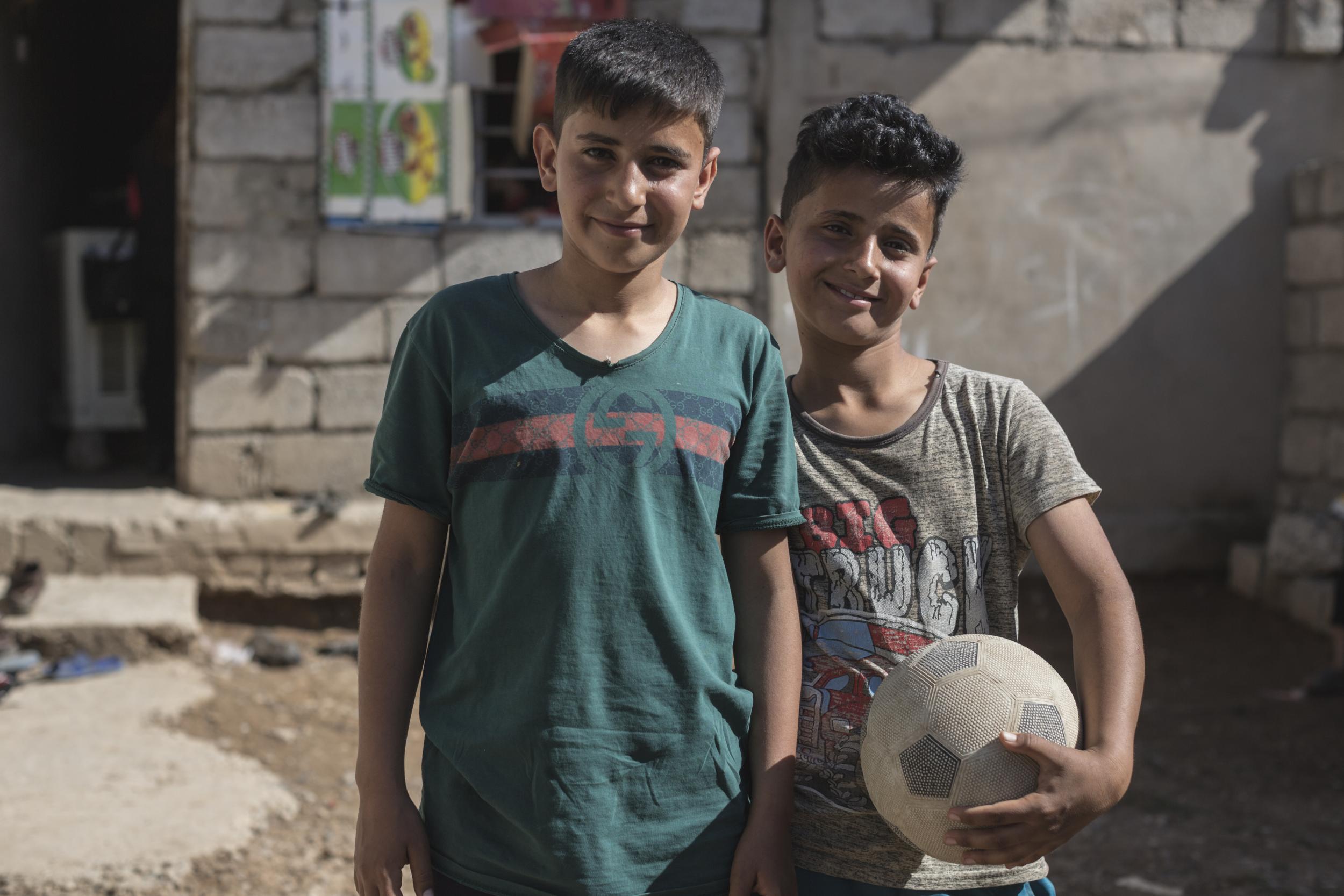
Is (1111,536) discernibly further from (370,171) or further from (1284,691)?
(370,171)

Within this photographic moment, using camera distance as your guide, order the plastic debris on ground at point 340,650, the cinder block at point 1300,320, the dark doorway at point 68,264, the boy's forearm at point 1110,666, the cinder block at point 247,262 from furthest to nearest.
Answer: the dark doorway at point 68,264
the cinder block at point 1300,320
the cinder block at point 247,262
the plastic debris on ground at point 340,650
the boy's forearm at point 1110,666

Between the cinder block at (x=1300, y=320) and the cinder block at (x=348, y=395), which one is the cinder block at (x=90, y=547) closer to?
the cinder block at (x=348, y=395)

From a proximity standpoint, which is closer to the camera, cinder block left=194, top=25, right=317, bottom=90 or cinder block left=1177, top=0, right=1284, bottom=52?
cinder block left=194, top=25, right=317, bottom=90

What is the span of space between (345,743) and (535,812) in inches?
133

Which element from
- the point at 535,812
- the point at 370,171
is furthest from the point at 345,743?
the point at 535,812

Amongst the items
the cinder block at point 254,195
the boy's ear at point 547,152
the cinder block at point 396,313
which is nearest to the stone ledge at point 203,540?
the cinder block at point 396,313

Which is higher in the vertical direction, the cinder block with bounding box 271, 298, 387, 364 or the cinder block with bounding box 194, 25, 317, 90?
the cinder block with bounding box 194, 25, 317, 90

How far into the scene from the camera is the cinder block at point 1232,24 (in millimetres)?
6648

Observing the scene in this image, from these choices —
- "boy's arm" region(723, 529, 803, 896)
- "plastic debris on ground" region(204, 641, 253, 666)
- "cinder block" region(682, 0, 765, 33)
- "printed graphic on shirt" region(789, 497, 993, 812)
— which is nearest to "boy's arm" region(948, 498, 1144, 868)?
"printed graphic on shirt" region(789, 497, 993, 812)

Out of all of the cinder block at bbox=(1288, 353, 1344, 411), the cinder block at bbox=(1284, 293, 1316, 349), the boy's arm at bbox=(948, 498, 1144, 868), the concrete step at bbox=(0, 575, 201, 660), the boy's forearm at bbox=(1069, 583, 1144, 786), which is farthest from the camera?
the cinder block at bbox=(1284, 293, 1316, 349)

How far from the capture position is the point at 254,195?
595cm

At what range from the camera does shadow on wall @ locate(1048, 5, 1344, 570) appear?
6754 mm

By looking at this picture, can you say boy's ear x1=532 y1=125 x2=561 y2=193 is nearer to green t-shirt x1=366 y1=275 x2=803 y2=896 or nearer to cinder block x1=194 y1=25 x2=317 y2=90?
green t-shirt x1=366 y1=275 x2=803 y2=896

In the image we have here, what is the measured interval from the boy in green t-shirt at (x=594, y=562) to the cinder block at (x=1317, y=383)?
19.5ft
